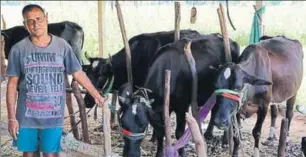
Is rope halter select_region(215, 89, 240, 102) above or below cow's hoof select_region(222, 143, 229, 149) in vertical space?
above

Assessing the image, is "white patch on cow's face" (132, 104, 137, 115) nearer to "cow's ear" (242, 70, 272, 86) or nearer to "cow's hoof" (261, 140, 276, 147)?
"cow's ear" (242, 70, 272, 86)

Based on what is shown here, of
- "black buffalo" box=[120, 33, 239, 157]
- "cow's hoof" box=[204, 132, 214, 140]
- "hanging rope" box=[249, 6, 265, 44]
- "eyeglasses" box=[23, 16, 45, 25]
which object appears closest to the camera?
"eyeglasses" box=[23, 16, 45, 25]

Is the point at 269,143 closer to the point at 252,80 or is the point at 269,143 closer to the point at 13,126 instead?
the point at 252,80

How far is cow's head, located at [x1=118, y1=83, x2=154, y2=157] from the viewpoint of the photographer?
4.59 metres

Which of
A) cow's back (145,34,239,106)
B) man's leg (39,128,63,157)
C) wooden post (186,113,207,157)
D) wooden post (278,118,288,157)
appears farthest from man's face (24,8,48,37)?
wooden post (278,118,288,157)

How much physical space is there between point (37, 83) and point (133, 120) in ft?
4.31

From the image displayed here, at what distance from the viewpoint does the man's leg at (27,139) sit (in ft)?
12.1

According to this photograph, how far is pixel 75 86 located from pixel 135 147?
1.67 meters

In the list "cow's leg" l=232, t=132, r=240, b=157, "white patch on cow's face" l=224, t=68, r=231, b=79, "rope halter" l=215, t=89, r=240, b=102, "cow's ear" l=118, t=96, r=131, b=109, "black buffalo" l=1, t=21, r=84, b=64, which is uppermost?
"black buffalo" l=1, t=21, r=84, b=64

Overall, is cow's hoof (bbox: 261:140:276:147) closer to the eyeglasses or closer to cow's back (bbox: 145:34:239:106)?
cow's back (bbox: 145:34:239:106)

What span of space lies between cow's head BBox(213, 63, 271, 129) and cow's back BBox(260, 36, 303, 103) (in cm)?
101

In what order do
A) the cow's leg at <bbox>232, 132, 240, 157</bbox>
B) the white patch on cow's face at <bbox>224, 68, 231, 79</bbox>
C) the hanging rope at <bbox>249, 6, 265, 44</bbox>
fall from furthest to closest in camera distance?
the hanging rope at <bbox>249, 6, 265, 44</bbox>, the cow's leg at <bbox>232, 132, 240, 157</bbox>, the white patch on cow's face at <bbox>224, 68, 231, 79</bbox>

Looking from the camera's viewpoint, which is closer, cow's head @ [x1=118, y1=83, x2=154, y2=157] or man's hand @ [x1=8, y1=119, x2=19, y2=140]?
man's hand @ [x1=8, y1=119, x2=19, y2=140]

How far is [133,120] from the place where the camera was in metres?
4.61
